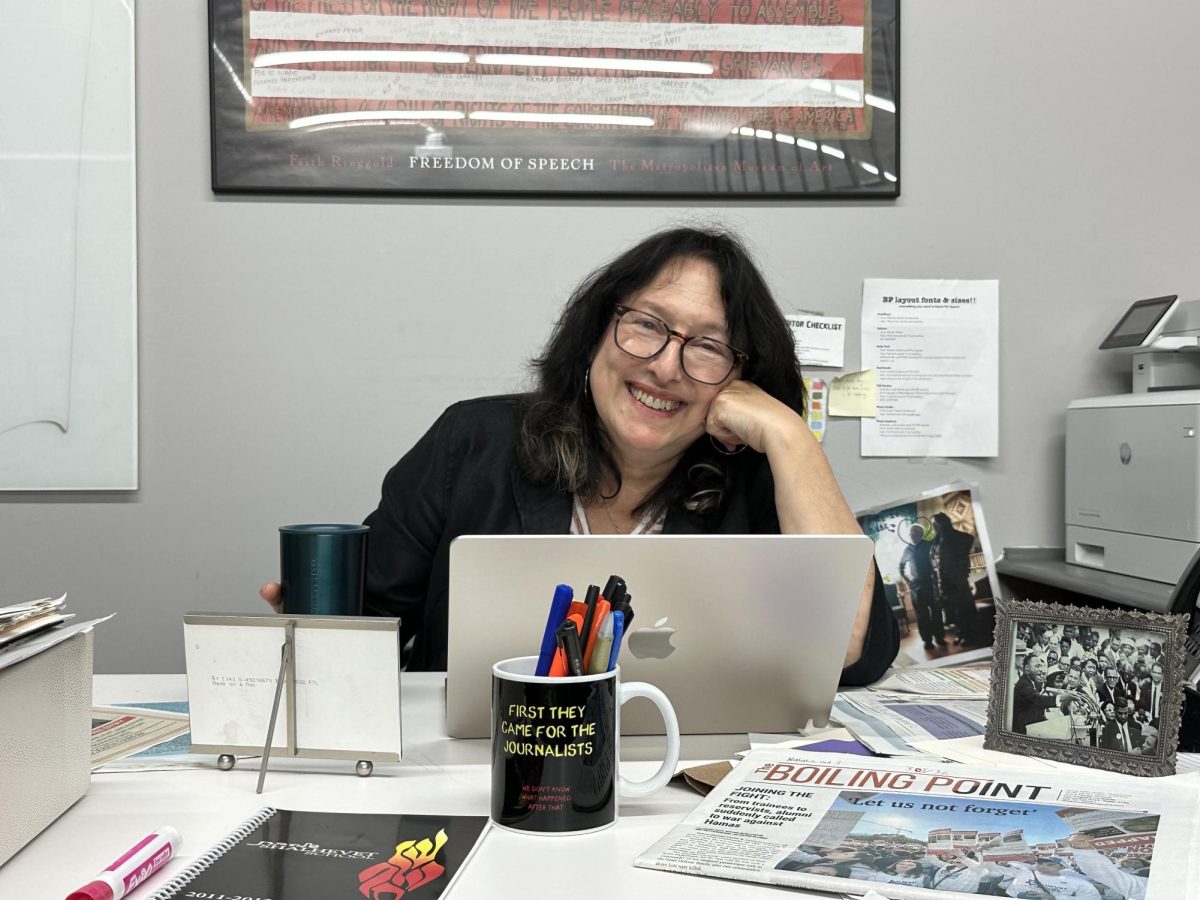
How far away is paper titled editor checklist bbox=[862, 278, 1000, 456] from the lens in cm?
212

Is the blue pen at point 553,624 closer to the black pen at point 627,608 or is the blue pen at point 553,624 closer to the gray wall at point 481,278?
the black pen at point 627,608

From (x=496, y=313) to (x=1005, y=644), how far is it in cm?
137

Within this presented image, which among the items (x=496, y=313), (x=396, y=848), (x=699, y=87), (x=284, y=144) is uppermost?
(x=699, y=87)

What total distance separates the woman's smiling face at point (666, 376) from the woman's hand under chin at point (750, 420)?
0.03 m

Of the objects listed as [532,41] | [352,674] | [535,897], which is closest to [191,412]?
[532,41]

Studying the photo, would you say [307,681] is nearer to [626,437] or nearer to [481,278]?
[626,437]

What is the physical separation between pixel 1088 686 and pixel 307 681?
2.13ft

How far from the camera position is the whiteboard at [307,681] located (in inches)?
33.3

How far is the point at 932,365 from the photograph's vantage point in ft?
6.97

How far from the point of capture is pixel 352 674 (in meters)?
0.85

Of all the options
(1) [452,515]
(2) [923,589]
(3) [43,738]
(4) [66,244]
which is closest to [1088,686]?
(3) [43,738]

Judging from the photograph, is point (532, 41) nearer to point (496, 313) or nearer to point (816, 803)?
point (496, 313)

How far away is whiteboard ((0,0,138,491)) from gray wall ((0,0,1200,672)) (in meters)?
0.04

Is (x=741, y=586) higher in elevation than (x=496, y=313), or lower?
lower
